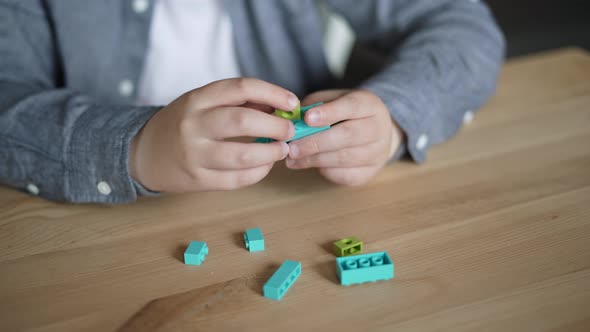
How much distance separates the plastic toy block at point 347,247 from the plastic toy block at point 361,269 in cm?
3

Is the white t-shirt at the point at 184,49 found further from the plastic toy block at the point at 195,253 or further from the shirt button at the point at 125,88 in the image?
the plastic toy block at the point at 195,253

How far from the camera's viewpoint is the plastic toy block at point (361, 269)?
48 centimetres

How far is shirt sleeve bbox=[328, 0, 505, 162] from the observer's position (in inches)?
28.6

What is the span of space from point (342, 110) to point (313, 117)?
5cm

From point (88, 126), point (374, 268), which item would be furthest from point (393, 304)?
point (88, 126)

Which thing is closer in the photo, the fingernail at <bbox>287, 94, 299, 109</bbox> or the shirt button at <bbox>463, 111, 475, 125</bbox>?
the fingernail at <bbox>287, 94, 299, 109</bbox>

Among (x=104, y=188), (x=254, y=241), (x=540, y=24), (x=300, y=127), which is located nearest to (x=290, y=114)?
(x=300, y=127)

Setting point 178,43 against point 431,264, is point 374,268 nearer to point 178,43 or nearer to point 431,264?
point 431,264

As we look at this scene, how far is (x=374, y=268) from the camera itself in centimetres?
48

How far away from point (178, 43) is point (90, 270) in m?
0.58

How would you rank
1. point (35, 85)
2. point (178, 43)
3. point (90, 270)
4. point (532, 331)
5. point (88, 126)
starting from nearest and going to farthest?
1. point (532, 331)
2. point (90, 270)
3. point (88, 126)
4. point (35, 85)
5. point (178, 43)

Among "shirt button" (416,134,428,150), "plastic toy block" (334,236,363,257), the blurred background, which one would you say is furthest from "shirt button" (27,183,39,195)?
the blurred background

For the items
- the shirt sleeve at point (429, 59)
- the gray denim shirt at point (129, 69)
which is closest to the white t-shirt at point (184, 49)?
the gray denim shirt at point (129, 69)

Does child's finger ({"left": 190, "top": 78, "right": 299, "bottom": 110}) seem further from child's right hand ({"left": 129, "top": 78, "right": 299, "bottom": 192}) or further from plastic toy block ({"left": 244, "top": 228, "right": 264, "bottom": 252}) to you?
plastic toy block ({"left": 244, "top": 228, "right": 264, "bottom": 252})
